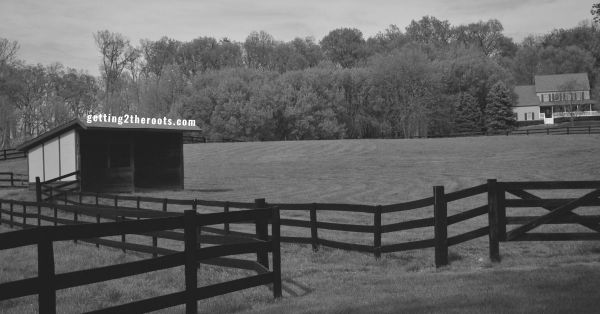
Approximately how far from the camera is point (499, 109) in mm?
86375

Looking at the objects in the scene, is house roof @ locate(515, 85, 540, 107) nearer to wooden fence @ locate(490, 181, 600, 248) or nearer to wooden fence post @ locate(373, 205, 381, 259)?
wooden fence post @ locate(373, 205, 381, 259)

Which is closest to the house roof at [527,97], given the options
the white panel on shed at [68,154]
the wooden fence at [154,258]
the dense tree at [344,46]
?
the dense tree at [344,46]

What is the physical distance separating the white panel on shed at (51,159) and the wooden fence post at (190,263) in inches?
1070

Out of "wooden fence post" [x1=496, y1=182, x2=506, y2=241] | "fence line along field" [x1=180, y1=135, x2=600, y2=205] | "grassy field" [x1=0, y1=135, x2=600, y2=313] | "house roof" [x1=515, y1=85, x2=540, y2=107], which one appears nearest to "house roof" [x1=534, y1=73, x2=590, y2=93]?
"house roof" [x1=515, y1=85, x2=540, y2=107]

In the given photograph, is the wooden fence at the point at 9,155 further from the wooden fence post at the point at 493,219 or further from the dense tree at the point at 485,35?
the dense tree at the point at 485,35

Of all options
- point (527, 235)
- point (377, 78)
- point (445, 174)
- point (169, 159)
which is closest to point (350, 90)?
point (377, 78)

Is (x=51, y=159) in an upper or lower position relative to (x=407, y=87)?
lower

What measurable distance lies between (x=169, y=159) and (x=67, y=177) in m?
6.14

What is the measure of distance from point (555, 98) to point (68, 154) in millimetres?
103541

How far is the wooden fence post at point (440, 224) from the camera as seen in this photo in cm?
1088

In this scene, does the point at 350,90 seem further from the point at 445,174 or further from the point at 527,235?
the point at 527,235

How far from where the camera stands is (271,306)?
8.13m

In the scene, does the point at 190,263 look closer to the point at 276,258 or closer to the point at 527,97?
the point at 276,258

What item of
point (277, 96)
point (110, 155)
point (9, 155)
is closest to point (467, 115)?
point (277, 96)
